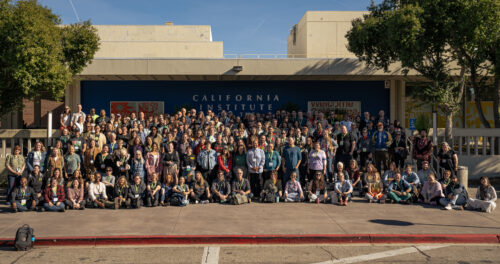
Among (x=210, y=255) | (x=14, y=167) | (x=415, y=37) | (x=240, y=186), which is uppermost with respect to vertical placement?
(x=415, y=37)

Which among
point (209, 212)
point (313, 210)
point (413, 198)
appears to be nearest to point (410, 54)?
point (413, 198)

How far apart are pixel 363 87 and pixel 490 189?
1208 cm

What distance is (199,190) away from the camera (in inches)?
454

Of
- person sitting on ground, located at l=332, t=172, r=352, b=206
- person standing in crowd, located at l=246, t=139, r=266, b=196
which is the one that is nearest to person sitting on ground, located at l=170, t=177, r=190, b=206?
person standing in crowd, located at l=246, t=139, r=266, b=196

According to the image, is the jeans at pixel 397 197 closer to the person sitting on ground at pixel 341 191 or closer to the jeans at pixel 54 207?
the person sitting on ground at pixel 341 191

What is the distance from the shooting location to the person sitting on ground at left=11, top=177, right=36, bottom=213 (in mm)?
10406

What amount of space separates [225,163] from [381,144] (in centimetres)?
498

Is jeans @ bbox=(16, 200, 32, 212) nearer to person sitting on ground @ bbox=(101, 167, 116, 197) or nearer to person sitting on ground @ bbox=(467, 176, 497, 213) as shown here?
person sitting on ground @ bbox=(101, 167, 116, 197)

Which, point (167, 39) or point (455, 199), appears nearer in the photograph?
point (455, 199)

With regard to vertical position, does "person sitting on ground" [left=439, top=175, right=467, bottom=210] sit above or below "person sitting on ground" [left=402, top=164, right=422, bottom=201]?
below

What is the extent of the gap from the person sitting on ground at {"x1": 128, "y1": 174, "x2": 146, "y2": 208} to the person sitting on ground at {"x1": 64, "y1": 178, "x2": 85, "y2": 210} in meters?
1.24

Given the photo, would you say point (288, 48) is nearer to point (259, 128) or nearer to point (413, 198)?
point (259, 128)

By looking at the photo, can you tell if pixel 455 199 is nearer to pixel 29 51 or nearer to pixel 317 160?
pixel 317 160

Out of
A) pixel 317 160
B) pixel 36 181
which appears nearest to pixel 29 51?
pixel 36 181
